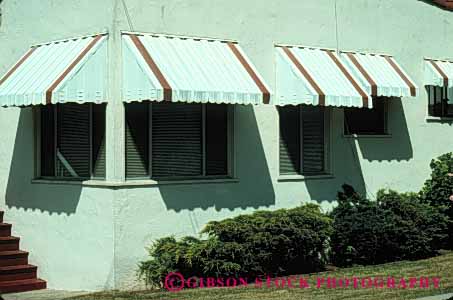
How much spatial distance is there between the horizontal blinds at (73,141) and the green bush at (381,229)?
444 centimetres

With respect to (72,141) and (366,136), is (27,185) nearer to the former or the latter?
(72,141)

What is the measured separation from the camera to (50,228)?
14.0 metres

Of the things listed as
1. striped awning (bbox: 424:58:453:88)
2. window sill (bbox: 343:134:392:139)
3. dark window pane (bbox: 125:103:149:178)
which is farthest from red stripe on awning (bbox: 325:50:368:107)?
dark window pane (bbox: 125:103:149:178)

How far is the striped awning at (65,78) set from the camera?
41.9 ft

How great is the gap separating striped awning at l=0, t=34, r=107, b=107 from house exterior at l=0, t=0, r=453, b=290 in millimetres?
22

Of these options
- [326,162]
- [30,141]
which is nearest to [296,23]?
[326,162]

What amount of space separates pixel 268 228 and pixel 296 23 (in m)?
3.80

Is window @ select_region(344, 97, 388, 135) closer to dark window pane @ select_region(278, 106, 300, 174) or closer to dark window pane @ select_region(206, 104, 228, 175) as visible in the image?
dark window pane @ select_region(278, 106, 300, 174)

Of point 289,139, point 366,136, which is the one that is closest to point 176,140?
point 289,139

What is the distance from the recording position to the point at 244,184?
14516 millimetres

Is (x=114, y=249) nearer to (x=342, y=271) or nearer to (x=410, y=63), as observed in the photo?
(x=342, y=271)

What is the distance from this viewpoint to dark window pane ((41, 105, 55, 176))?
14.4 metres

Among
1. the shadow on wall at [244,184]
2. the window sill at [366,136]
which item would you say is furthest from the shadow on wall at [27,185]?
the window sill at [366,136]

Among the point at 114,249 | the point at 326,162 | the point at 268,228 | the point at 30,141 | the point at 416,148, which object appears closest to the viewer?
the point at 114,249
